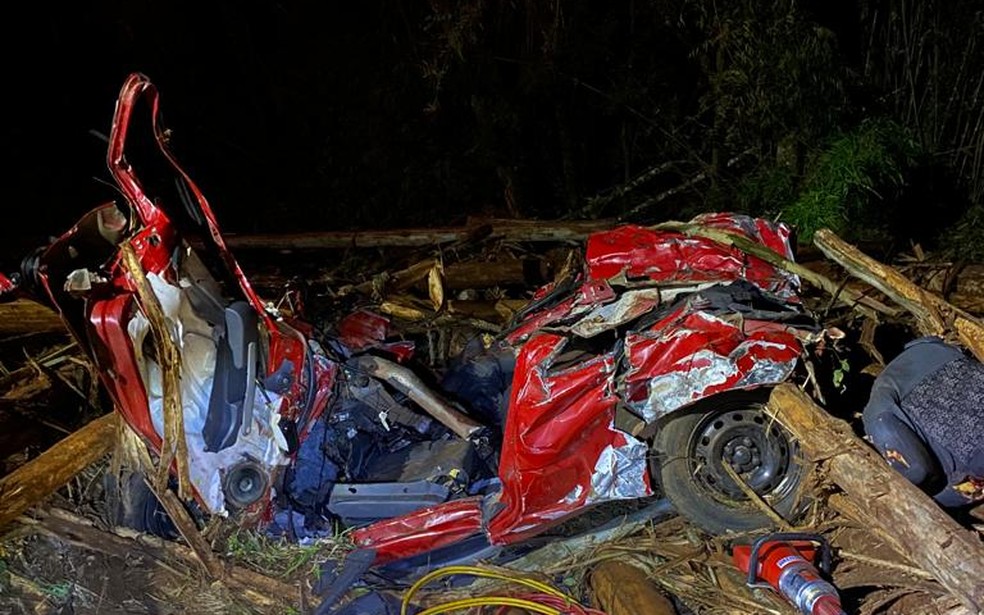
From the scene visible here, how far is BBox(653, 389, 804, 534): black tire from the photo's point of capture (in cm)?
323

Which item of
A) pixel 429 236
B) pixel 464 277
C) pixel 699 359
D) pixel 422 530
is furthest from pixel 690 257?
pixel 429 236

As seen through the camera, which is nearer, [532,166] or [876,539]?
[876,539]

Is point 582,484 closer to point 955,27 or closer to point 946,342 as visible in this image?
point 946,342

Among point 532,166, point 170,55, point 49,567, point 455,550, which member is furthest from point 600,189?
Answer: point 49,567

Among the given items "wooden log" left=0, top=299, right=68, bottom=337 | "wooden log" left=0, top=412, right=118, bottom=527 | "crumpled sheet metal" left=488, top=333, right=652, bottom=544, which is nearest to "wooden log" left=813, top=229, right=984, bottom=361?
"crumpled sheet metal" left=488, top=333, right=652, bottom=544

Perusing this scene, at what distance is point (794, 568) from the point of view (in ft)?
9.27

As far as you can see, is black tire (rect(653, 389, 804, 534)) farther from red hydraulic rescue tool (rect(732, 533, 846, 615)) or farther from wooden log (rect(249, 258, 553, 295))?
wooden log (rect(249, 258, 553, 295))

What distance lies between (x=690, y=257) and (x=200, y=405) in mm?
2170

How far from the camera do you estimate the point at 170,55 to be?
10.1 metres

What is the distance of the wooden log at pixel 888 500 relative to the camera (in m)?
2.36

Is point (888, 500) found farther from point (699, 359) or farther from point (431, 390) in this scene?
point (431, 390)

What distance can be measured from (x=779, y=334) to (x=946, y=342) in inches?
30.4

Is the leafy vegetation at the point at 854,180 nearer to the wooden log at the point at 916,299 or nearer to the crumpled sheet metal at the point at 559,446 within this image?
the wooden log at the point at 916,299

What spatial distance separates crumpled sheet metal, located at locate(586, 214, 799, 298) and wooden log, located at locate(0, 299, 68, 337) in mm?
3327
